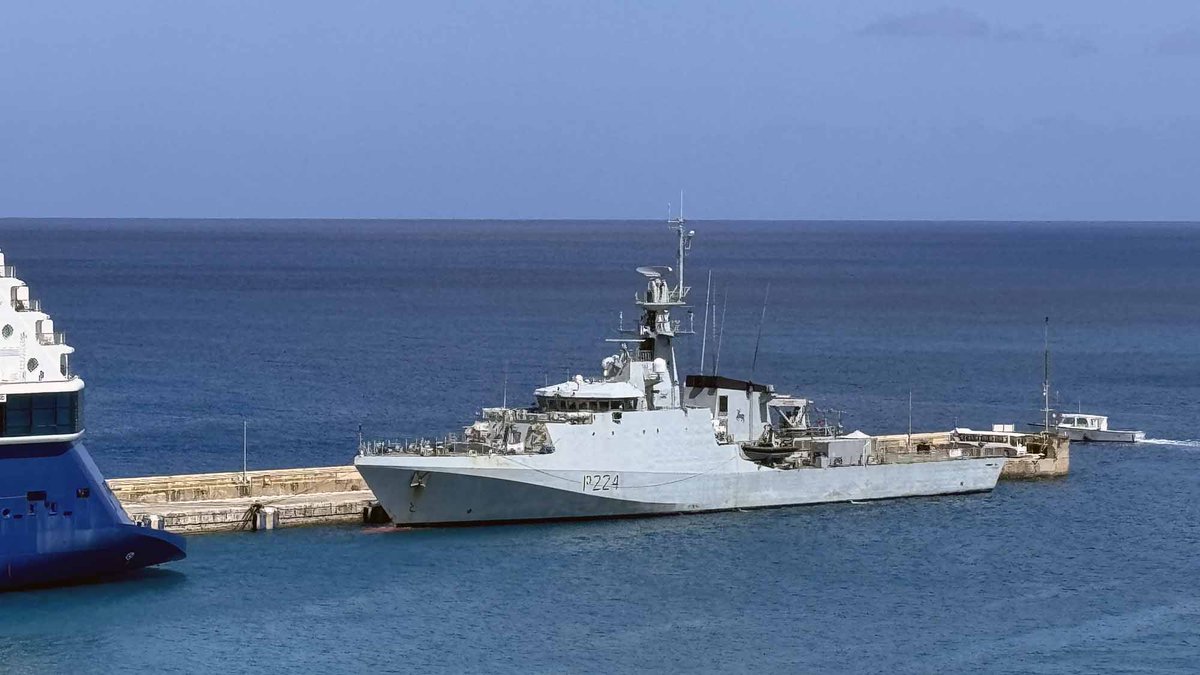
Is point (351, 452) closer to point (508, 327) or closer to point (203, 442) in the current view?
point (203, 442)

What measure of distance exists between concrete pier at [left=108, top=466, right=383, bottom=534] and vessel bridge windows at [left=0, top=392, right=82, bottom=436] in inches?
239

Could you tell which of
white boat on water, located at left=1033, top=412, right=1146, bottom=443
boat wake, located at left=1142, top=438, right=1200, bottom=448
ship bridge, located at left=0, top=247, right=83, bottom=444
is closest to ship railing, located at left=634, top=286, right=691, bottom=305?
ship bridge, located at left=0, top=247, right=83, bottom=444

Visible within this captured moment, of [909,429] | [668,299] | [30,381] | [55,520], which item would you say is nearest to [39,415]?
[30,381]

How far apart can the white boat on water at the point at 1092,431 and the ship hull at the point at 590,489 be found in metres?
14.0

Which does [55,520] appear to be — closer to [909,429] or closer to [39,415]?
[39,415]

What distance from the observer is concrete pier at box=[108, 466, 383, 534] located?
48344mm

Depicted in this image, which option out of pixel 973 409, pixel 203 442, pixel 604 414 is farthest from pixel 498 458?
pixel 973 409

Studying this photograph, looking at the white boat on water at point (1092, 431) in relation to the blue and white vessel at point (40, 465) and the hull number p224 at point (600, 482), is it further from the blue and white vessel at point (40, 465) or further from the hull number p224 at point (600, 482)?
the blue and white vessel at point (40, 465)

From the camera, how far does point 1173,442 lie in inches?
2687

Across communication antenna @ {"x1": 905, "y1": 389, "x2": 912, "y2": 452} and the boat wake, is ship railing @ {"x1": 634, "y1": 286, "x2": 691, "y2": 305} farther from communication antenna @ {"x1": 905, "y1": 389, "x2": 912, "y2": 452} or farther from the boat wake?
the boat wake

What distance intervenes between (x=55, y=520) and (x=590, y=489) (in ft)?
50.2

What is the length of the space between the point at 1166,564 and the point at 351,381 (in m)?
44.5

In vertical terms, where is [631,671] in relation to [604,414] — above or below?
below

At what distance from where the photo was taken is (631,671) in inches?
1467
